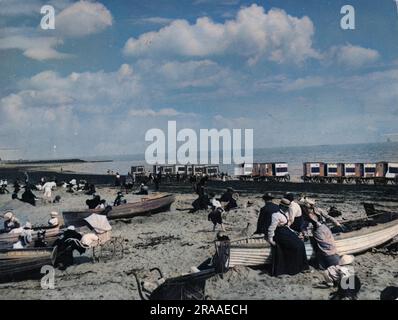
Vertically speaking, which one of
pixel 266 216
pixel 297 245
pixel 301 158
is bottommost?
pixel 297 245

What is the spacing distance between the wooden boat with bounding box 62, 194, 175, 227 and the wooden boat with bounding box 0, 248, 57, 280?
1675mm

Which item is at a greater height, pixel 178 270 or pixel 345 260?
pixel 345 260

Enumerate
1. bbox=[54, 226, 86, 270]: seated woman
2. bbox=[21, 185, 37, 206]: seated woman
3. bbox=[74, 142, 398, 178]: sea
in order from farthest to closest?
bbox=[74, 142, 398, 178]: sea
bbox=[21, 185, 37, 206]: seated woman
bbox=[54, 226, 86, 270]: seated woman

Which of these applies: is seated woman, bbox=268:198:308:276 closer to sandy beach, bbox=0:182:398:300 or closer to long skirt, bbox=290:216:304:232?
sandy beach, bbox=0:182:398:300

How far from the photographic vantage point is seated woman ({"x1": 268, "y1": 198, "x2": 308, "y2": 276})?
8531 millimetres

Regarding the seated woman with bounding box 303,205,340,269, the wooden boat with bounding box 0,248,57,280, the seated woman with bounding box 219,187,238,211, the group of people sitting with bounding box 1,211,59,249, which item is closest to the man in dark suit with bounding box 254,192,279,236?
the seated woman with bounding box 303,205,340,269

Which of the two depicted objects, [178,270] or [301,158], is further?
[301,158]

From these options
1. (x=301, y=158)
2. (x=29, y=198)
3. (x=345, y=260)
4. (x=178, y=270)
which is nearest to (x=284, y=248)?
(x=345, y=260)

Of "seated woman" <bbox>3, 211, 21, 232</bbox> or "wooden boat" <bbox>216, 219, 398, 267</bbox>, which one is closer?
"wooden boat" <bbox>216, 219, 398, 267</bbox>

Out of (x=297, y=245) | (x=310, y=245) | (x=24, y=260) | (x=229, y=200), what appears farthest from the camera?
(x=229, y=200)

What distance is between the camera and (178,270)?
930cm

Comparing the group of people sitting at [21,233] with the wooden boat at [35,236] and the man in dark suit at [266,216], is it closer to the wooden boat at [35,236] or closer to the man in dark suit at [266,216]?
the wooden boat at [35,236]

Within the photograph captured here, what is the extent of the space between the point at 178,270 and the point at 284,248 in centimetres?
237

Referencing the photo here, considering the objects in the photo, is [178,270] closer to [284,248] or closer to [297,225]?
[284,248]
